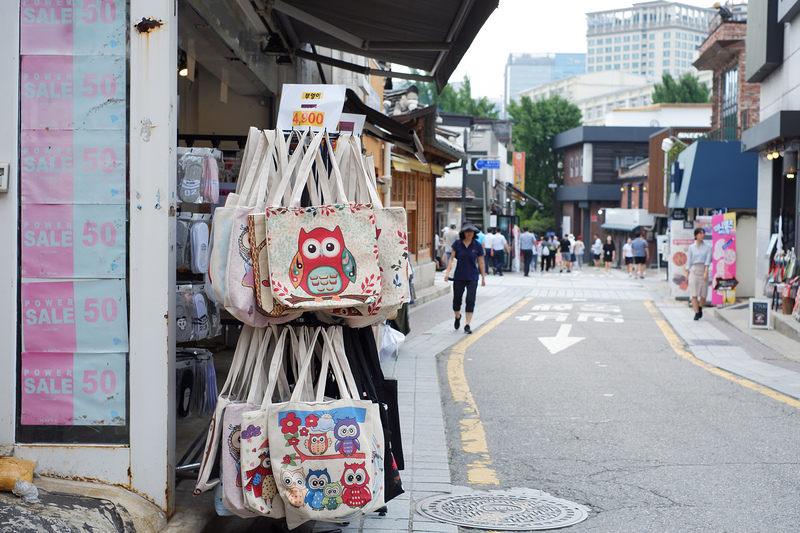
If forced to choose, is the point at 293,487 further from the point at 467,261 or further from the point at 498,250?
the point at 498,250

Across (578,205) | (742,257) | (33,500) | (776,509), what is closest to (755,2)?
(742,257)

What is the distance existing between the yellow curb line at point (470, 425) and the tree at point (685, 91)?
6804 cm

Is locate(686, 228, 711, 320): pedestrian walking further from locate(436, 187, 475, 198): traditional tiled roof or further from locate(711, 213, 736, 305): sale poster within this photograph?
locate(436, 187, 475, 198): traditional tiled roof

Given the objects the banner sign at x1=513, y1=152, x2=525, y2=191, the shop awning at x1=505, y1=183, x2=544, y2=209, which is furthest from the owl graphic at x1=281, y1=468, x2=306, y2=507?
the banner sign at x1=513, y1=152, x2=525, y2=191

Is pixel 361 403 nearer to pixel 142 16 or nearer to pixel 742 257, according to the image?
pixel 142 16

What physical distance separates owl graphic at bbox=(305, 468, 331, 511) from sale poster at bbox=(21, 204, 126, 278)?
1345mm

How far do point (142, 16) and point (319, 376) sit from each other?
195 centimetres

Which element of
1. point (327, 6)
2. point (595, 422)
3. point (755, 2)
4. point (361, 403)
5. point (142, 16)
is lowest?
point (595, 422)

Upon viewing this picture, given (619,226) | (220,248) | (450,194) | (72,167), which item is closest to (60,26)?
(72,167)

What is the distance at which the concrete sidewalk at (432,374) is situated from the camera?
414 cm

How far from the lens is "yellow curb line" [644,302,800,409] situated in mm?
8337

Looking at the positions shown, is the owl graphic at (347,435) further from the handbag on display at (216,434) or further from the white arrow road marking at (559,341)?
the white arrow road marking at (559,341)

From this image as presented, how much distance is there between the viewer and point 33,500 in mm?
3746

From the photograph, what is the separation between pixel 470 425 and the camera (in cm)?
725
